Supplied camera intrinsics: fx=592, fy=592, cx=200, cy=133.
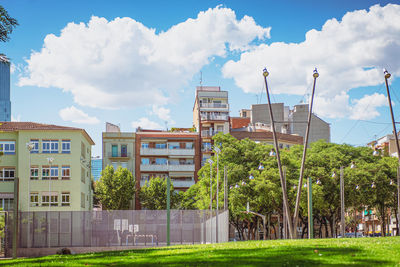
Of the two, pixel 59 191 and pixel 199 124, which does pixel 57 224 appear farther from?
pixel 199 124

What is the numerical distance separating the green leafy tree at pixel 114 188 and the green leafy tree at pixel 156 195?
96.3 inches

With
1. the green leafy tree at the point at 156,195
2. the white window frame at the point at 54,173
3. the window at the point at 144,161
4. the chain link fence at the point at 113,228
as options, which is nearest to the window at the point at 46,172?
the white window frame at the point at 54,173

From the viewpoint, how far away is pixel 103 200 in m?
87.1

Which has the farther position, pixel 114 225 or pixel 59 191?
pixel 59 191

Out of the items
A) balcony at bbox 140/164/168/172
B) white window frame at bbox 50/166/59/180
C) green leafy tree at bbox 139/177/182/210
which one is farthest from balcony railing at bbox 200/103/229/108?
white window frame at bbox 50/166/59/180

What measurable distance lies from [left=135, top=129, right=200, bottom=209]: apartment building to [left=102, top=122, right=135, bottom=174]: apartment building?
1.01 m

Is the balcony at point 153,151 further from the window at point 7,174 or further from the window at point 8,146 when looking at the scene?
the window at point 7,174

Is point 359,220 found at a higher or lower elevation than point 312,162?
lower

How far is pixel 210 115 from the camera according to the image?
104 m

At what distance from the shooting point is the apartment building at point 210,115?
330 ft

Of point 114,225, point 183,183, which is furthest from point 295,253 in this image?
point 183,183

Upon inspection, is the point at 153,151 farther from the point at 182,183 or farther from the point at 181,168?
the point at 182,183

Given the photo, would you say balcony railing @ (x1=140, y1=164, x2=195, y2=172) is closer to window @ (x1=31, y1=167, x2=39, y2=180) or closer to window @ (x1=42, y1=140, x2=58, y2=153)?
window @ (x1=42, y1=140, x2=58, y2=153)

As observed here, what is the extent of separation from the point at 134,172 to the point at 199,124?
14999mm
